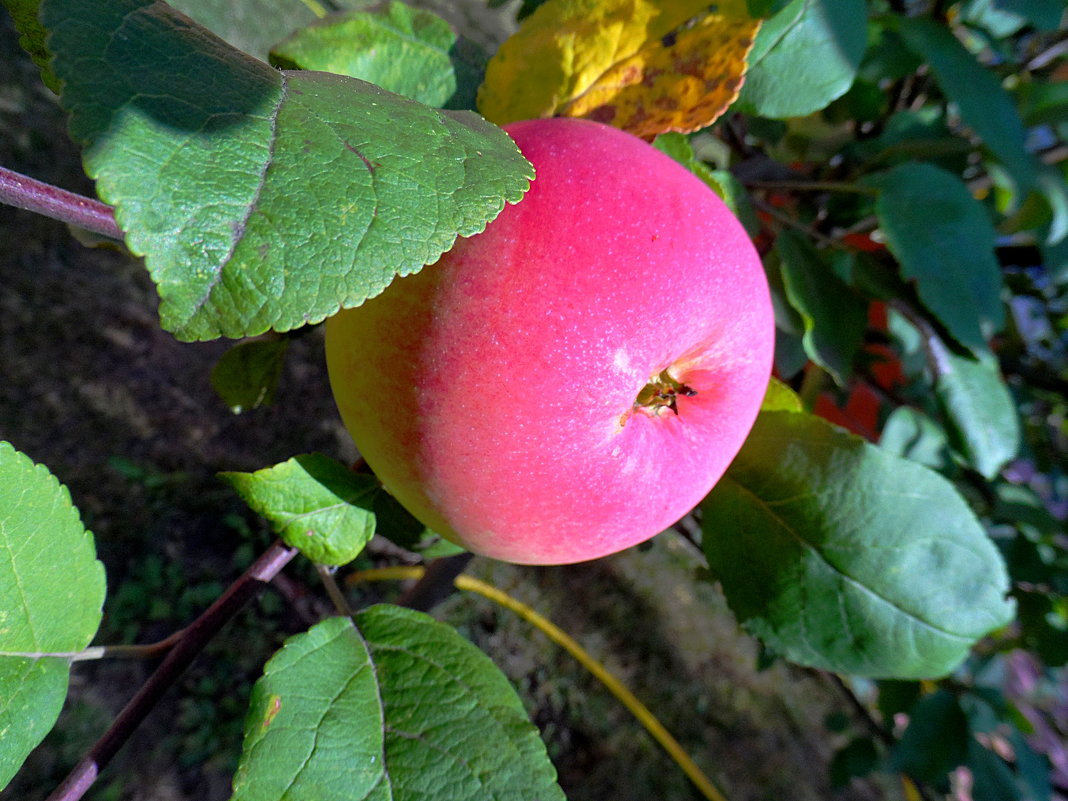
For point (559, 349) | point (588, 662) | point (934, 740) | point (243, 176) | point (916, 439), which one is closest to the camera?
point (243, 176)

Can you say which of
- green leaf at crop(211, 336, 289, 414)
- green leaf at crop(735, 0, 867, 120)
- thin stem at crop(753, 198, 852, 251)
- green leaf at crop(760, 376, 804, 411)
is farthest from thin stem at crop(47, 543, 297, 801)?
thin stem at crop(753, 198, 852, 251)

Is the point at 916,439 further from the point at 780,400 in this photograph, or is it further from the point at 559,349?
the point at 559,349

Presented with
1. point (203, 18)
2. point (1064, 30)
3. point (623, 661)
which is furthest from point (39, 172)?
point (1064, 30)

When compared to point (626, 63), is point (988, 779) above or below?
below

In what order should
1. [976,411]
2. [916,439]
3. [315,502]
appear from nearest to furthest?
[315,502]
[976,411]
[916,439]

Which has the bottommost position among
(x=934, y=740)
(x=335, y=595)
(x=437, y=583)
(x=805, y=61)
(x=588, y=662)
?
(x=588, y=662)

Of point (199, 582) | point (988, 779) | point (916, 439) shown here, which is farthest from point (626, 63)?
point (988, 779)
